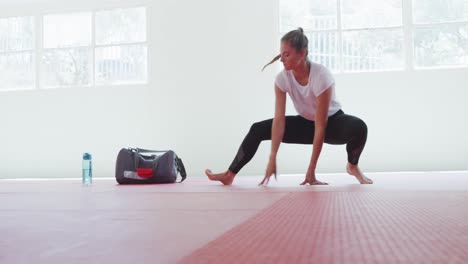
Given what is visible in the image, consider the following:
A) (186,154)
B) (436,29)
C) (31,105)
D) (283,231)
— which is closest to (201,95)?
(186,154)

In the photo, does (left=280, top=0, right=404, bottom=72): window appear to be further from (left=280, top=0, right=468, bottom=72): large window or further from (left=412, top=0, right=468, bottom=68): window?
(left=412, top=0, right=468, bottom=68): window

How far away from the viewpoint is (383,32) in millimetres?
5883

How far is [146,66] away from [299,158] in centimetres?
225

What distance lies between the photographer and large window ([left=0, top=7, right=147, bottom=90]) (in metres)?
6.60

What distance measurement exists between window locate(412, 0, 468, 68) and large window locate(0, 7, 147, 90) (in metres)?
3.27

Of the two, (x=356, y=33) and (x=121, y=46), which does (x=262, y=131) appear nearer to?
(x=356, y=33)

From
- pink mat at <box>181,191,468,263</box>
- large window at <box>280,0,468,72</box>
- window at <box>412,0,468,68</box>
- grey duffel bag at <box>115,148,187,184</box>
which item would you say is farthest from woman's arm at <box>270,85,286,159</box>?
window at <box>412,0,468,68</box>

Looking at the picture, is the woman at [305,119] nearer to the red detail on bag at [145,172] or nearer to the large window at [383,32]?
the red detail on bag at [145,172]

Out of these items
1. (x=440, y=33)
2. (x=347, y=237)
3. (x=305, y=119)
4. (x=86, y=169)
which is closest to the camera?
(x=347, y=237)

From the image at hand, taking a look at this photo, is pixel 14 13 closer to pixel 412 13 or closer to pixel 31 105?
pixel 31 105

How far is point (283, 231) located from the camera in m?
0.99

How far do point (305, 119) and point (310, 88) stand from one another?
0.27 meters

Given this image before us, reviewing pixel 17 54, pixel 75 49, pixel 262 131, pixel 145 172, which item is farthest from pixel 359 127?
pixel 17 54

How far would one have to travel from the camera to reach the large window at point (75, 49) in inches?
260
